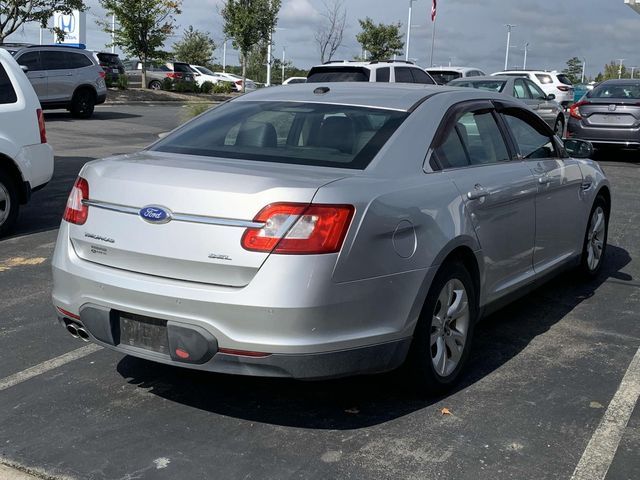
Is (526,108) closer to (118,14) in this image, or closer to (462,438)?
(462,438)

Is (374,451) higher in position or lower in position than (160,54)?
lower

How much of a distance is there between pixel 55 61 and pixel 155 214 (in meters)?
20.1

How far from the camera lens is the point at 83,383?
183 inches

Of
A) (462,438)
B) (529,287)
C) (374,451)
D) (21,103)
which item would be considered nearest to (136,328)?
(374,451)

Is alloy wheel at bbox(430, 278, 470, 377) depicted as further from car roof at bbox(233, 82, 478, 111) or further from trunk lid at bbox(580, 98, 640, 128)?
trunk lid at bbox(580, 98, 640, 128)

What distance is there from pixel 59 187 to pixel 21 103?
309 cm

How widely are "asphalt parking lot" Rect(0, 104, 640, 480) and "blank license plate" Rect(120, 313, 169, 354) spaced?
43 centimetres

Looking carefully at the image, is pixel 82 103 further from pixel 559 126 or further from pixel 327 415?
pixel 327 415

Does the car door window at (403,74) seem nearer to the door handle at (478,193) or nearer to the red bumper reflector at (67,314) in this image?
the door handle at (478,193)

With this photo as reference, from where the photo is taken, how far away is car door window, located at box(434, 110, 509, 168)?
187 inches

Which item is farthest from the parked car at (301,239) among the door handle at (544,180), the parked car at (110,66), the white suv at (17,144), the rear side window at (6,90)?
the parked car at (110,66)

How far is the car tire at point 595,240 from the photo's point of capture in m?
6.78

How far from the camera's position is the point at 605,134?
54.7 ft

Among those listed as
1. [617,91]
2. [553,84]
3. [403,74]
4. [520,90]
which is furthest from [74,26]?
[617,91]
